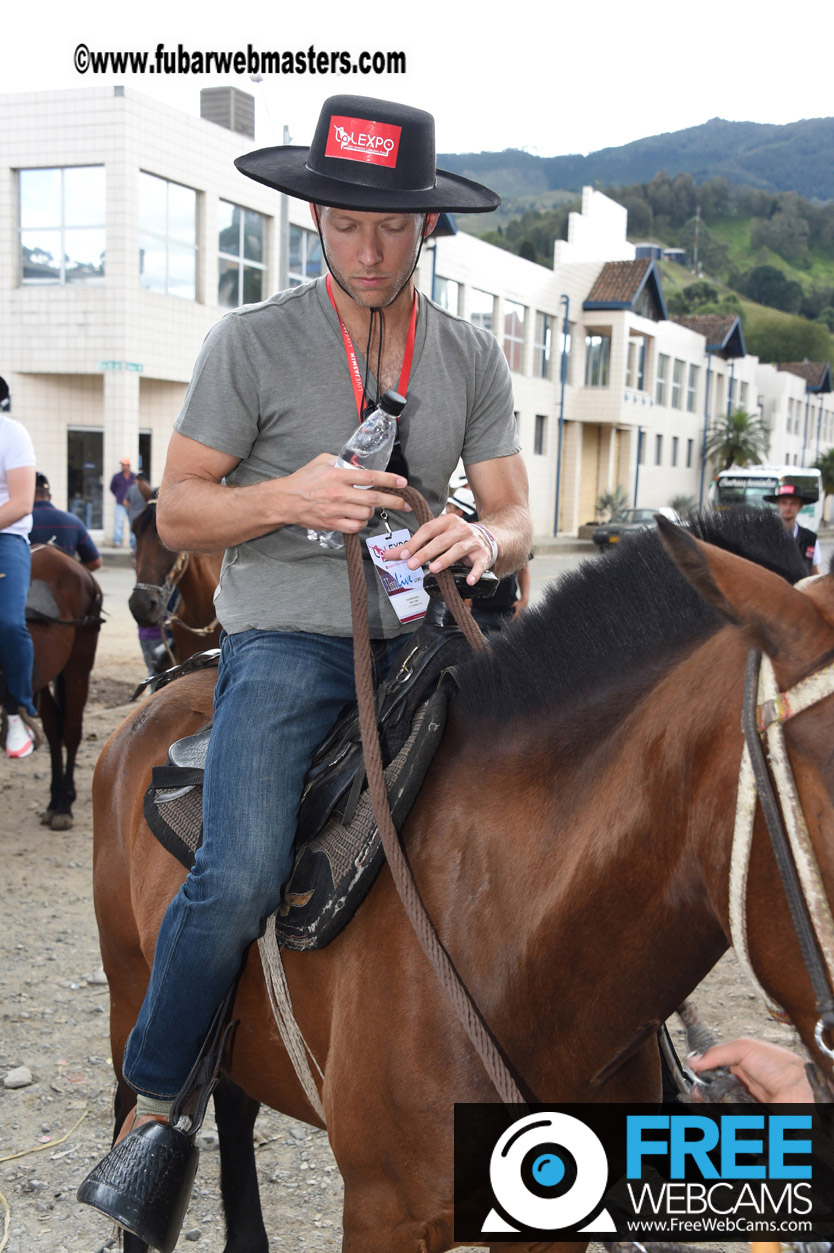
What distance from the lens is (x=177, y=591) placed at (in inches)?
272

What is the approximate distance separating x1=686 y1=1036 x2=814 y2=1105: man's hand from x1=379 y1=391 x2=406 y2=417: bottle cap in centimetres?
131

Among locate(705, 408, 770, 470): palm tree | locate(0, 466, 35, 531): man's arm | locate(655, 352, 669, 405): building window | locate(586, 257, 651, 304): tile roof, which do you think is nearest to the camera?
locate(0, 466, 35, 531): man's arm

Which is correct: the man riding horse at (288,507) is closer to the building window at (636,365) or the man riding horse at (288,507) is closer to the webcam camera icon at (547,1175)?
the webcam camera icon at (547,1175)

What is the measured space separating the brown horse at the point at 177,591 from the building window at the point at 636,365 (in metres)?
39.2

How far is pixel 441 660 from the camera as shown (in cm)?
210

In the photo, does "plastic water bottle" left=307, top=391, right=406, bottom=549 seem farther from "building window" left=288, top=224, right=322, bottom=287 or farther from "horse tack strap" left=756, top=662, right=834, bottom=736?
"building window" left=288, top=224, right=322, bottom=287

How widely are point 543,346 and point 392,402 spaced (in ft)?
130

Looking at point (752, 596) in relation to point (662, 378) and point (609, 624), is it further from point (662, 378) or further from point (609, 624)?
point (662, 378)

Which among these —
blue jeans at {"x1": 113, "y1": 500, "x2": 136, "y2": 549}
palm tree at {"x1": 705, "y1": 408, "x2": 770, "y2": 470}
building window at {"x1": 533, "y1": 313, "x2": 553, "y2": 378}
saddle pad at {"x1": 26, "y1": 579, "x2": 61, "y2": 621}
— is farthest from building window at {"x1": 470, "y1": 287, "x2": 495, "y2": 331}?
saddle pad at {"x1": 26, "y1": 579, "x2": 61, "y2": 621}

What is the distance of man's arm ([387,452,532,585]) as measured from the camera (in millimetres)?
A: 1934

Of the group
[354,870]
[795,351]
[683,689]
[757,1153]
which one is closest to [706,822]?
[683,689]

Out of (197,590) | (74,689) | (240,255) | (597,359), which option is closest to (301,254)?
(240,255)

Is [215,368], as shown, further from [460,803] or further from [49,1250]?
[49,1250]

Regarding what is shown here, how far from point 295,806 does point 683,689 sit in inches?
35.2
